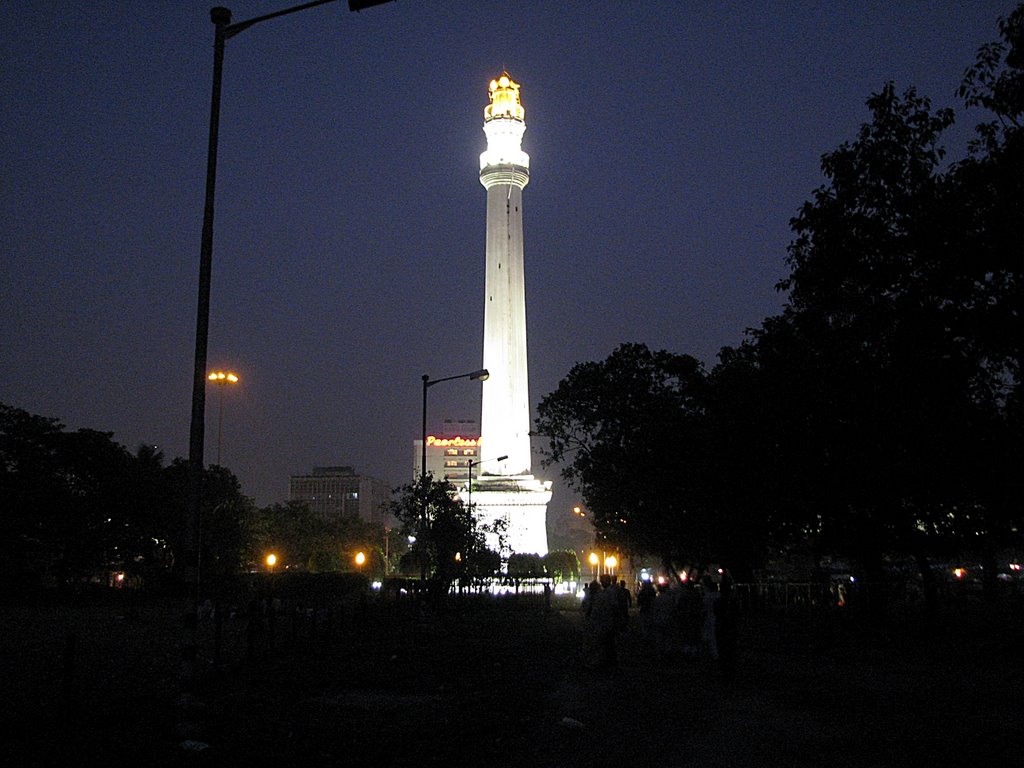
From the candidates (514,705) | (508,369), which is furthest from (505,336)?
(514,705)

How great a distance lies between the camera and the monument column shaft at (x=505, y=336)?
120 meters

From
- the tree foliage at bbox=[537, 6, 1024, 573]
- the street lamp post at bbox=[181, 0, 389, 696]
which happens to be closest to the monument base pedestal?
the tree foliage at bbox=[537, 6, 1024, 573]

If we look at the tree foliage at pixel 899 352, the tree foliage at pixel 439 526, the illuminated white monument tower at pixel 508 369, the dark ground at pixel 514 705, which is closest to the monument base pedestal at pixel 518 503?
the illuminated white monument tower at pixel 508 369

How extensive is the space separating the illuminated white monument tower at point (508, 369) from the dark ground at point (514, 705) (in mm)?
89865

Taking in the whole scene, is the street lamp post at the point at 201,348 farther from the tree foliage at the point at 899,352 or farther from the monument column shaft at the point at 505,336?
the monument column shaft at the point at 505,336

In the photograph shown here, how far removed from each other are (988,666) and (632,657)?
23.5 ft

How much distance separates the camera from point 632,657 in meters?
23.9

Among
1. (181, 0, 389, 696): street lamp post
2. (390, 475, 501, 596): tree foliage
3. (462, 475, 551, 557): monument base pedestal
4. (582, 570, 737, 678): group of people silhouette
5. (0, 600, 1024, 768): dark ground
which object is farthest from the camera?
(462, 475, 551, 557): monument base pedestal

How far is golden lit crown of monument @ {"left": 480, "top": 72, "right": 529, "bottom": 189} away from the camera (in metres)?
123

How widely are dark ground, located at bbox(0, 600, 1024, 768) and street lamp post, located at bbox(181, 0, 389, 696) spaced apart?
1306 mm

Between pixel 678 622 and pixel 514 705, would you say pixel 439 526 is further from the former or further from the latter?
pixel 514 705

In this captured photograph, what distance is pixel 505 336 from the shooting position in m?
120

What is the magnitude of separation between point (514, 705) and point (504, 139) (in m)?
114

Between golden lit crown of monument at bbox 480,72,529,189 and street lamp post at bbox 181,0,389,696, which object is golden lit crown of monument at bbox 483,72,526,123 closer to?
golden lit crown of monument at bbox 480,72,529,189
